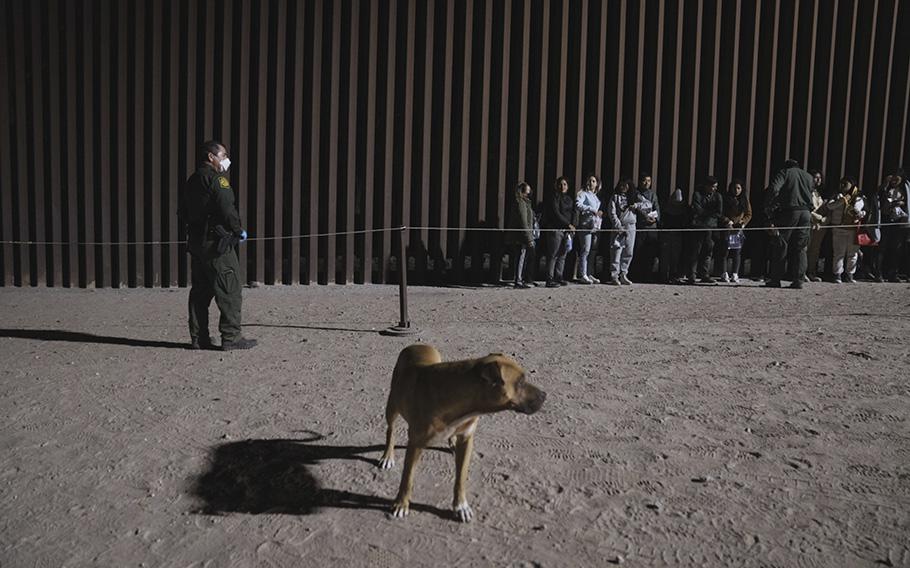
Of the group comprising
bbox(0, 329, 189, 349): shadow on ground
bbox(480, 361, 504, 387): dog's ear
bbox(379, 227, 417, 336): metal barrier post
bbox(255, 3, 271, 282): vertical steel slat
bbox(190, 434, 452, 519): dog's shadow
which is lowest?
bbox(190, 434, 452, 519): dog's shadow

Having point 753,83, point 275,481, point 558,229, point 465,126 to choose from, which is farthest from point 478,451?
point 753,83

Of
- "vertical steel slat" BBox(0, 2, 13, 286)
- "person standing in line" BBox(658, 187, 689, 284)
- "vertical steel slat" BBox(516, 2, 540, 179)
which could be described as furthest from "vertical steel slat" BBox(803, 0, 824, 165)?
"vertical steel slat" BBox(0, 2, 13, 286)

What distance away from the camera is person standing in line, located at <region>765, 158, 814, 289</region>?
1092cm

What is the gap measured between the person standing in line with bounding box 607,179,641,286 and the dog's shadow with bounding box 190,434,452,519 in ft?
24.5

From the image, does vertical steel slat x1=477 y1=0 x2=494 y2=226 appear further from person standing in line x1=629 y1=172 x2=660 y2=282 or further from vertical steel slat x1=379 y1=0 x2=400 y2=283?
person standing in line x1=629 y1=172 x2=660 y2=282

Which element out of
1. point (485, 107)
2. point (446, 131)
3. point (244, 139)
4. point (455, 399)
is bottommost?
point (455, 399)

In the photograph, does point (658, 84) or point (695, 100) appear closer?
point (658, 84)

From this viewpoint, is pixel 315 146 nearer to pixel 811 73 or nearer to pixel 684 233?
pixel 684 233

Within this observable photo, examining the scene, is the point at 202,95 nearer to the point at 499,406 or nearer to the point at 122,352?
the point at 122,352

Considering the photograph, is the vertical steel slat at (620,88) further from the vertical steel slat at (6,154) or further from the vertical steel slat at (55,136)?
the vertical steel slat at (6,154)

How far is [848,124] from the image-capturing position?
12.8 m

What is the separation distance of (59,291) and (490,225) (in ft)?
19.1

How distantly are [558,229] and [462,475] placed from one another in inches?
303

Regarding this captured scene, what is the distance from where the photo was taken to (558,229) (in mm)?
10961
